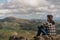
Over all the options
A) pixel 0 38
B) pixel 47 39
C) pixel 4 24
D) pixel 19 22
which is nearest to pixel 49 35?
pixel 47 39

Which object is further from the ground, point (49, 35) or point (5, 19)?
point (5, 19)

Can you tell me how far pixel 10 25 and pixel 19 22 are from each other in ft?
2.48

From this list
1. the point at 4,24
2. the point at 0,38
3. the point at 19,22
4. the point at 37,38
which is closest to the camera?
the point at 37,38

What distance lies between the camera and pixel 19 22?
11.8 m

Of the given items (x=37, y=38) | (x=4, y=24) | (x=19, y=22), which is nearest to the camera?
(x=37, y=38)

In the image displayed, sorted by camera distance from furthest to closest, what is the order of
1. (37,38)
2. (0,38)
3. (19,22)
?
(19,22), (0,38), (37,38)

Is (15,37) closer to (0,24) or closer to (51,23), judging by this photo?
(51,23)

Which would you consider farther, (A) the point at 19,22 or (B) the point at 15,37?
(A) the point at 19,22

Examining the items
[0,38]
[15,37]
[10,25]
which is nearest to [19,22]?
[10,25]

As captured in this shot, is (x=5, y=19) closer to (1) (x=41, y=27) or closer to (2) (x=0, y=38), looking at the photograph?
(2) (x=0, y=38)

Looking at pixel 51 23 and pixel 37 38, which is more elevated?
pixel 51 23

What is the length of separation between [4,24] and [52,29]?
5337mm

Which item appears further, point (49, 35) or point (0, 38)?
point (0, 38)

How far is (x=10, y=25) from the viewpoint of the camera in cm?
1132
